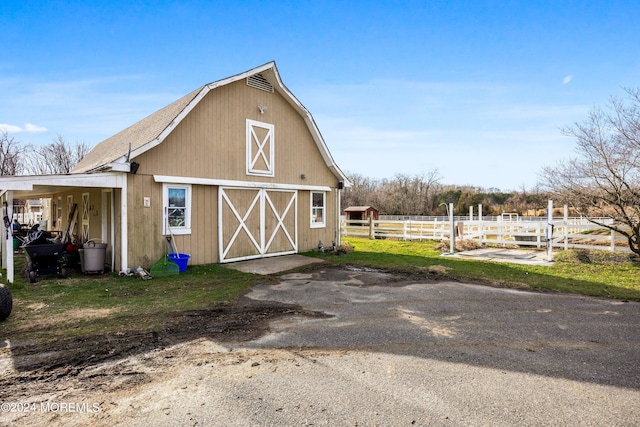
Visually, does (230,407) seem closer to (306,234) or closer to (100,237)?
(100,237)

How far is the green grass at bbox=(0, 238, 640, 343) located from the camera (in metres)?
5.27

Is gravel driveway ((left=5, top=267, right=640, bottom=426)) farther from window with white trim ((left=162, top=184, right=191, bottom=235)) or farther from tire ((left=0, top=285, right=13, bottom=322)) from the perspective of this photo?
window with white trim ((left=162, top=184, right=191, bottom=235))

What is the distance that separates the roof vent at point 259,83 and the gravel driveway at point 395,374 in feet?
27.0

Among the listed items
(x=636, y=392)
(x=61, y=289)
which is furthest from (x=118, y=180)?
(x=636, y=392)

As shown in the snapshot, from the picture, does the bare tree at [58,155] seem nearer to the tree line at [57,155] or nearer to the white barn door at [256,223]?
the tree line at [57,155]

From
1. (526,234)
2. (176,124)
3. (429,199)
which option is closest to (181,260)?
(176,124)

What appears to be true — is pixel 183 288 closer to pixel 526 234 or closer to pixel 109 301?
pixel 109 301

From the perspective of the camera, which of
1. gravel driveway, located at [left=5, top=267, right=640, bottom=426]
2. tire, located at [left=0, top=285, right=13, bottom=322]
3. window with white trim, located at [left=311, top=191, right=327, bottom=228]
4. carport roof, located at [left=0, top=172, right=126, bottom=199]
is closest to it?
gravel driveway, located at [left=5, top=267, right=640, bottom=426]

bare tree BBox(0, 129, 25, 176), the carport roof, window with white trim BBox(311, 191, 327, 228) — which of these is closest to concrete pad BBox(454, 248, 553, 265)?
window with white trim BBox(311, 191, 327, 228)

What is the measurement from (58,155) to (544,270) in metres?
38.7

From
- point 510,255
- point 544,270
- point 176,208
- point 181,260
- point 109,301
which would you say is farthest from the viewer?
point 510,255

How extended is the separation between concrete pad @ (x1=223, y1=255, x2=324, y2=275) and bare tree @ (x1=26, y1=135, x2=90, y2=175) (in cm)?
3013

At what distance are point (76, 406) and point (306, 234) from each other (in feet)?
35.4

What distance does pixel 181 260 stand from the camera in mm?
9516
